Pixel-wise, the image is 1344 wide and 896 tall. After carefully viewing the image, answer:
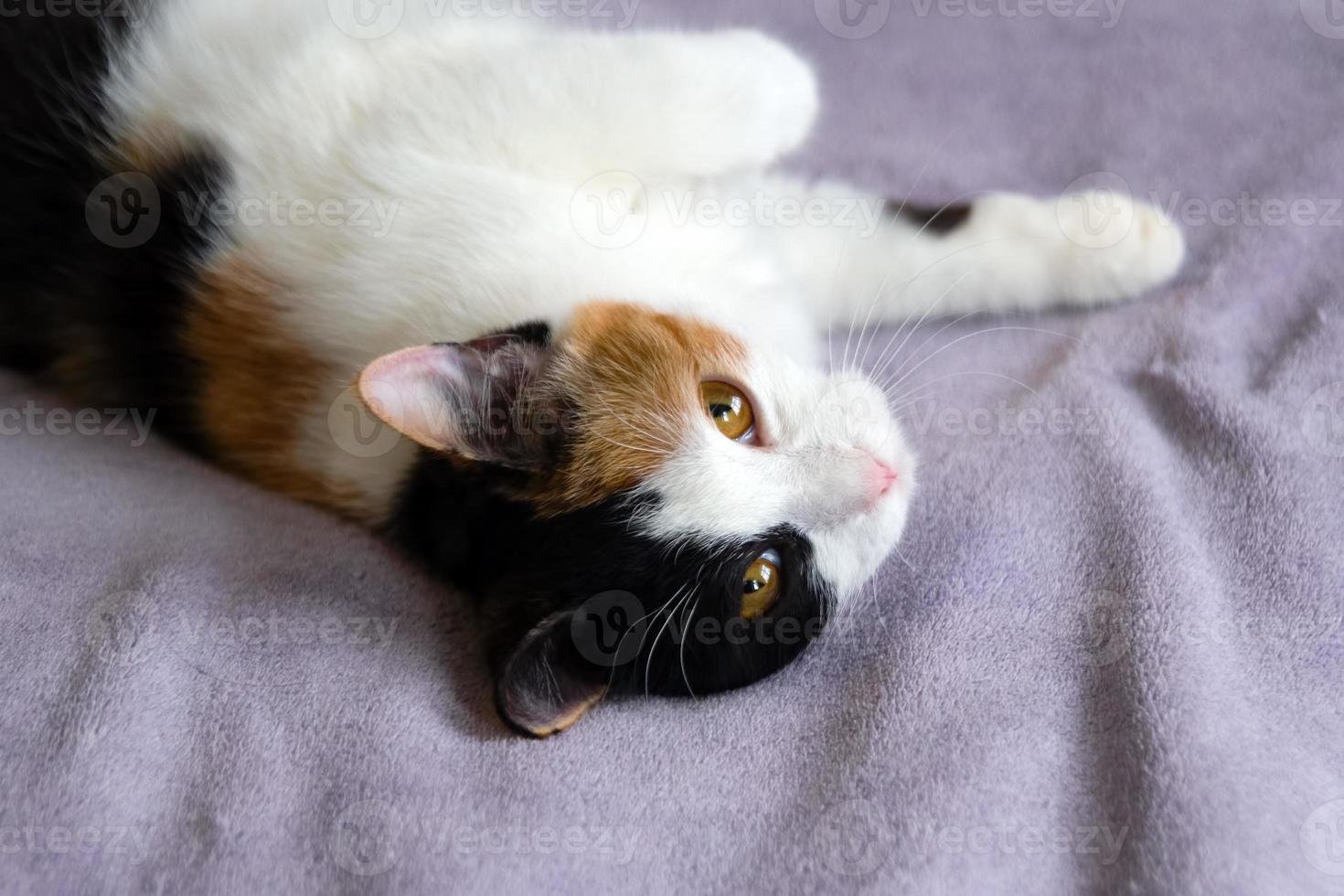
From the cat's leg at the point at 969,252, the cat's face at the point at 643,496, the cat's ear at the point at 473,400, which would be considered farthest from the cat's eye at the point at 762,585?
the cat's leg at the point at 969,252

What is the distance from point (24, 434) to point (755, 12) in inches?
71.0

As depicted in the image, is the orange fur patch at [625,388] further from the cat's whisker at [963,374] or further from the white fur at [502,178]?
the cat's whisker at [963,374]

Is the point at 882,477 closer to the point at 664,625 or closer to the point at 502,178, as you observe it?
the point at 664,625

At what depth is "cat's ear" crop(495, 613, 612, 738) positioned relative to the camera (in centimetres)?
120

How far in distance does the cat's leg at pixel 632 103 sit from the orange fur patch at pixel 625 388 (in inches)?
12.4

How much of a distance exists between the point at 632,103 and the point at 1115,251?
94 cm

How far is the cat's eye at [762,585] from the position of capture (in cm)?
125

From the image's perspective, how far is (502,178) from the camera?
4.89 ft

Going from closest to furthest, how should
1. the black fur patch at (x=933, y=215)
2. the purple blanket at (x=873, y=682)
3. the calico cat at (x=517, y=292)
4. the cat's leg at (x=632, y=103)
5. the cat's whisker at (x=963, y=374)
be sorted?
the purple blanket at (x=873, y=682) < the calico cat at (x=517, y=292) < the cat's leg at (x=632, y=103) < the cat's whisker at (x=963, y=374) < the black fur patch at (x=933, y=215)

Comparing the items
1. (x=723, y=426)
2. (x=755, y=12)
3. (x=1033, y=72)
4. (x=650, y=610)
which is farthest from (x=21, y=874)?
(x=1033, y=72)

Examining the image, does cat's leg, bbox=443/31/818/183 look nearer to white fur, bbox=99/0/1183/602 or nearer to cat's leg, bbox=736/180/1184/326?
white fur, bbox=99/0/1183/602

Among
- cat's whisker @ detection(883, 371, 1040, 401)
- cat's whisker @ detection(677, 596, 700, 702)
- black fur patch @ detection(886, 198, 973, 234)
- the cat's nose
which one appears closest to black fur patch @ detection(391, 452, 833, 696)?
cat's whisker @ detection(677, 596, 700, 702)

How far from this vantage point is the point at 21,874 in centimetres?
110

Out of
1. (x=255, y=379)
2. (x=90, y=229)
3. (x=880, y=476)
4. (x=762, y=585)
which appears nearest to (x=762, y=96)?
(x=880, y=476)
